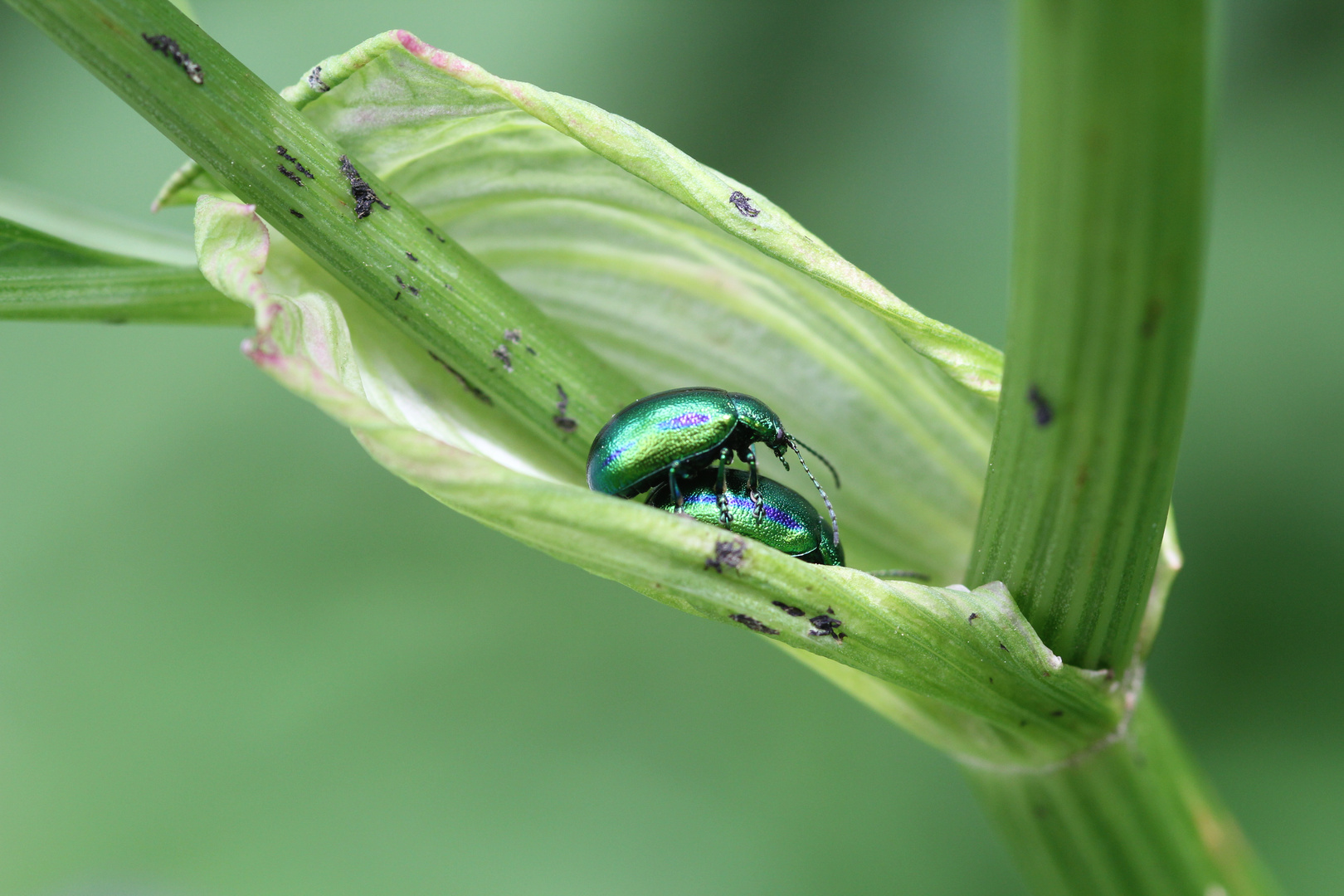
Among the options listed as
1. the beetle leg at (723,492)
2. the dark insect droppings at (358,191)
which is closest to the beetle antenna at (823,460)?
the beetle leg at (723,492)

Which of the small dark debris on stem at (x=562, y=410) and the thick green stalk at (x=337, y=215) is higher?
the thick green stalk at (x=337, y=215)

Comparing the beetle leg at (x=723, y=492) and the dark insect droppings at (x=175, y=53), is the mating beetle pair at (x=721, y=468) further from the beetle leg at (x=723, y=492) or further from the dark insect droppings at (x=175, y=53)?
the dark insect droppings at (x=175, y=53)

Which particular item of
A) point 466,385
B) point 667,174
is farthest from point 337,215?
point 667,174

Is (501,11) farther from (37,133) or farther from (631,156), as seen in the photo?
(631,156)

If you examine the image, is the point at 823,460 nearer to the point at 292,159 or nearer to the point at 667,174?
the point at 667,174

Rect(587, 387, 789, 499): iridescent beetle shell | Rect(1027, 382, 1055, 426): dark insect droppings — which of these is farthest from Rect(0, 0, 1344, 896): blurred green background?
Rect(1027, 382, 1055, 426): dark insect droppings

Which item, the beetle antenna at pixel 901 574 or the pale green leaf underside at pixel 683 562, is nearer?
the pale green leaf underside at pixel 683 562

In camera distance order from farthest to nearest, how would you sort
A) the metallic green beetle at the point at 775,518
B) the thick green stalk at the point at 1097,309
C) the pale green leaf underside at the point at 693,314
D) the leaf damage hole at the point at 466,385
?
the metallic green beetle at the point at 775,518 < the pale green leaf underside at the point at 693,314 < the leaf damage hole at the point at 466,385 < the thick green stalk at the point at 1097,309

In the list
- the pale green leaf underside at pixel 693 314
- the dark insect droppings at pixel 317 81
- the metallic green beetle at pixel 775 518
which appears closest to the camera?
the dark insect droppings at pixel 317 81
